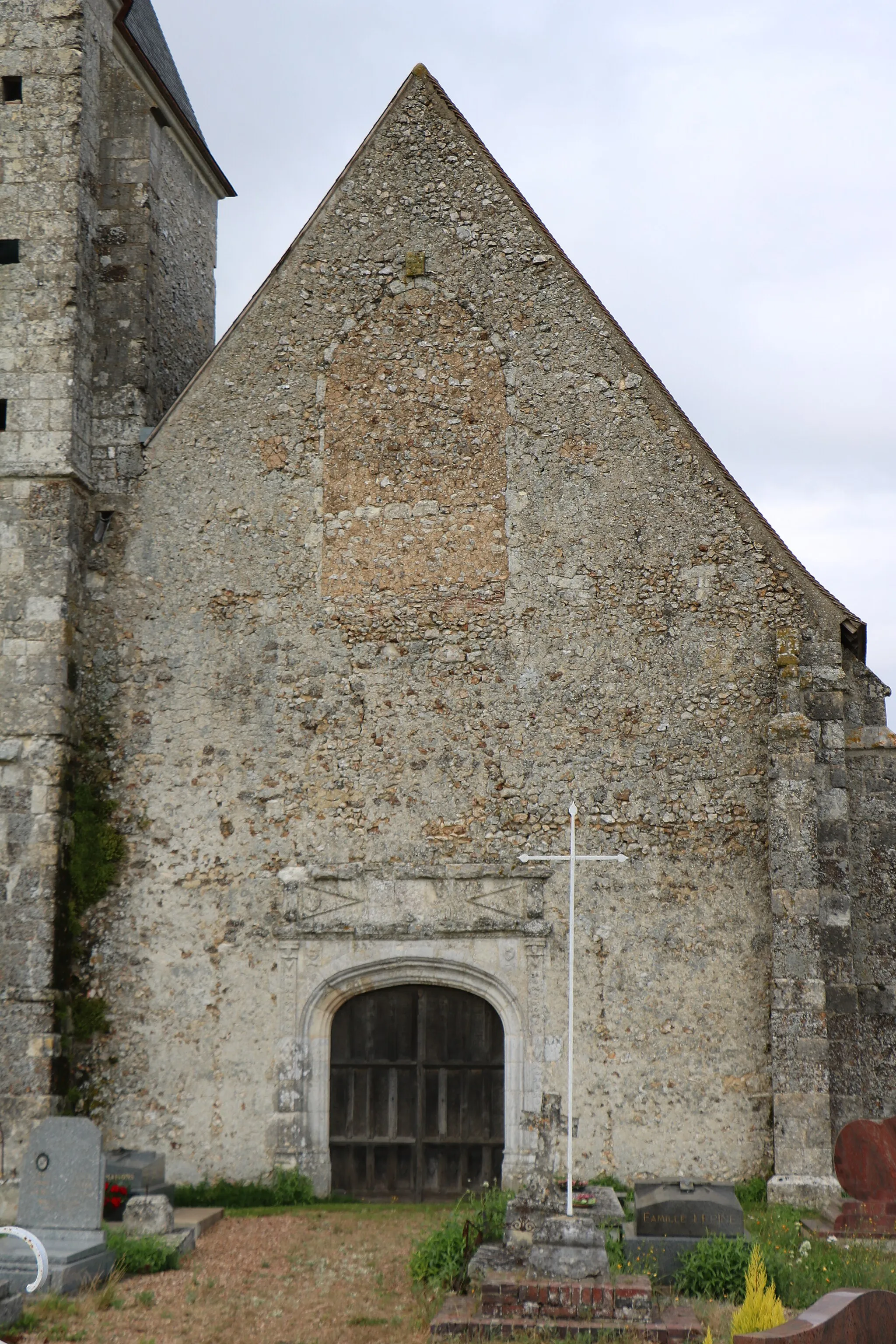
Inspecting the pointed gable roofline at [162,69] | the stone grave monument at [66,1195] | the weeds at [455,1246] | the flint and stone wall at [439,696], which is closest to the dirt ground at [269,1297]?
the weeds at [455,1246]

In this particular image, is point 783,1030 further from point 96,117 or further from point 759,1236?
point 96,117

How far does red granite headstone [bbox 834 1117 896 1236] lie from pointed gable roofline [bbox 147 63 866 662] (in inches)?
134

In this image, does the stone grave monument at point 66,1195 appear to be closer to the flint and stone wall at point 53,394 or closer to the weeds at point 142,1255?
the weeds at point 142,1255

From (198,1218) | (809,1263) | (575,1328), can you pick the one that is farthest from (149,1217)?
(809,1263)

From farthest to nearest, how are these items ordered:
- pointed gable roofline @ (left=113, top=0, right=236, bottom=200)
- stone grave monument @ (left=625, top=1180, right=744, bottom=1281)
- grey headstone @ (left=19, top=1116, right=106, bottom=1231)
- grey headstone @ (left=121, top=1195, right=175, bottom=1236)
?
pointed gable roofline @ (left=113, top=0, right=236, bottom=200) < grey headstone @ (left=121, top=1195, right=175, bottom=1236) < grey headstone @ (left=19, top=1116, right=106, bottom=1231) < stone grave monument @ (left=625, top=1180, right=744, bottom=1281)

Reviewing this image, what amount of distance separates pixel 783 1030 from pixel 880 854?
1541 mm

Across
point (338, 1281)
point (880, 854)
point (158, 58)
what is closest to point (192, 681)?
point (338, 1281)

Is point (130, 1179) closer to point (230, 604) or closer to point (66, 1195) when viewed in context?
point (66, 1195)

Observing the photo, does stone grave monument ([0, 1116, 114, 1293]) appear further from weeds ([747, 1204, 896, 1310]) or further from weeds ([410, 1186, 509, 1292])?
weeds ([747, 1204, 896, 1310])

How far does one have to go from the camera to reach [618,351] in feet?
32.9

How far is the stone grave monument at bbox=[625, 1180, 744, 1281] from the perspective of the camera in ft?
22.6

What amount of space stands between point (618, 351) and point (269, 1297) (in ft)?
22.5

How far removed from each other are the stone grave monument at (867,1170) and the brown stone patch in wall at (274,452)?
6169 mm

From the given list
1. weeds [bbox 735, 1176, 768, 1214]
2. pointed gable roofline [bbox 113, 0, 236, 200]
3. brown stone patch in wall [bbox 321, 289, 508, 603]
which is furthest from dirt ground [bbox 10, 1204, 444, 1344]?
pointed gable roofline [bbox 113, 0, 236, 200]
